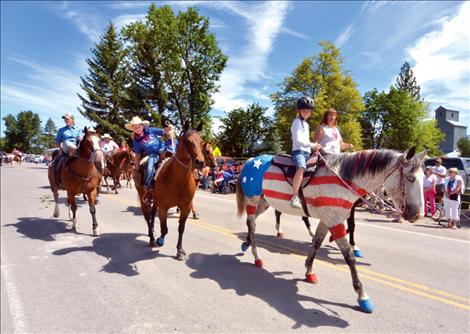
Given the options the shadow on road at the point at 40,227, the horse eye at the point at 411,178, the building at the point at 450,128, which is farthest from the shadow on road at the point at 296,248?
the building at the point at 450,128

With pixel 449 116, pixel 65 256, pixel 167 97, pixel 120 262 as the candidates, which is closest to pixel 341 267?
pixel 120 262

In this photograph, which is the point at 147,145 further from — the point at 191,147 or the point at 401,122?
the point at 401,122

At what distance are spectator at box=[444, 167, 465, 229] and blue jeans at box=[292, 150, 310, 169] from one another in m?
7.99

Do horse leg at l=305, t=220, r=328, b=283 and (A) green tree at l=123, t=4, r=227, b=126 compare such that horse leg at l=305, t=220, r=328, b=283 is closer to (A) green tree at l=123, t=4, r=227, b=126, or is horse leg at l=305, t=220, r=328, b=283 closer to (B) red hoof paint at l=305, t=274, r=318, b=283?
(B) red hoof paint at l=305, t=274, r=318, b=283

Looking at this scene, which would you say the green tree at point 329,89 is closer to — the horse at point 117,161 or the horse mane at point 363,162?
the horse at point 117,161

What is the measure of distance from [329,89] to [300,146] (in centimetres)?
3186

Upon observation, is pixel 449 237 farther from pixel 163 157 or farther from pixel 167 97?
pixel 167 97

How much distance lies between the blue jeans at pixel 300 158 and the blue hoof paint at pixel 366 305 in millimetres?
1965

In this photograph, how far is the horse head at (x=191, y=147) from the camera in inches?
200

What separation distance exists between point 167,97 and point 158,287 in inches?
1301

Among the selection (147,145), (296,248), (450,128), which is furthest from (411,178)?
(450,128)

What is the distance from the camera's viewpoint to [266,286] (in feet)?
14.4

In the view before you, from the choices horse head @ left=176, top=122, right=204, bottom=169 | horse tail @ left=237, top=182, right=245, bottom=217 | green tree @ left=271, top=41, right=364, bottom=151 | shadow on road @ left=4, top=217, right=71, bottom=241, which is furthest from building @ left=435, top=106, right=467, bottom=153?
shadow on road @ left=4, top=217, right=71, bottom=241

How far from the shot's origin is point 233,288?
4.32 meters
